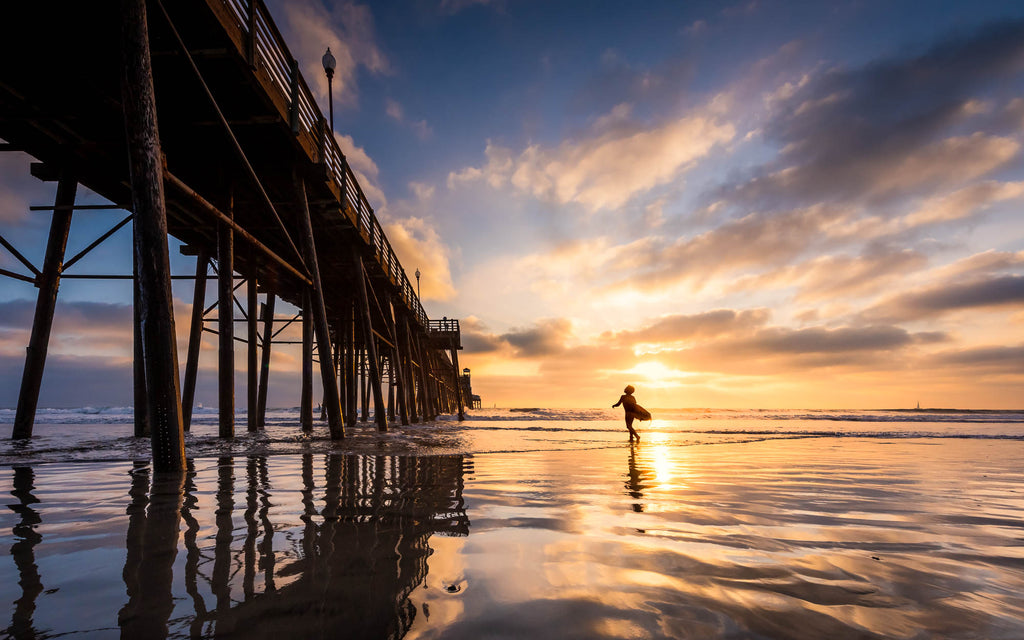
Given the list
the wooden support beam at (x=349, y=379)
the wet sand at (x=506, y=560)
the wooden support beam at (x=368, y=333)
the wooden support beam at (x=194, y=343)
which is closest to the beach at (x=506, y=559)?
the wet sand at (x=506, y=560)

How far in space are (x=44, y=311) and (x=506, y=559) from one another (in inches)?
386

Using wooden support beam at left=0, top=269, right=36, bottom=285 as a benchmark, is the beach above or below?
below

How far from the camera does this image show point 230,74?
20.9 feet

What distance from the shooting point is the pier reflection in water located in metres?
1.14

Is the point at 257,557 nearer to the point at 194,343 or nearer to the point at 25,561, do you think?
the point at 25,561

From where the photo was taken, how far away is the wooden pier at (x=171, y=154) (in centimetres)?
449

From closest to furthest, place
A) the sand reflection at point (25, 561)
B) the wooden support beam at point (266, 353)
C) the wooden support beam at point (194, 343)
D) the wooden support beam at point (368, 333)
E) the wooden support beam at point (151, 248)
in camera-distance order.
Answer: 1. the sand reflection at point (25, 561)
2. the wooden support beam at point (151, 248)
3. the wooden support beam at point (194, 343)
4. the wooden support beam at point (368, 333)
5. the wooden support beam at point (266, 353)

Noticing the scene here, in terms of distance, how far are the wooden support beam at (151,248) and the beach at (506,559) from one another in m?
0.66

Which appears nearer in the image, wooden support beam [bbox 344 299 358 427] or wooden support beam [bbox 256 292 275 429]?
wooden support beam [bbox 256 292 275 429]

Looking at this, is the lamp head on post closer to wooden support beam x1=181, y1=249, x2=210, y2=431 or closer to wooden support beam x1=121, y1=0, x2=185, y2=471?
wooden support beam x1=181, y1=249, x2=210, y2=431

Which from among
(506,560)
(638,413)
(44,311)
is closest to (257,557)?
(506,560)

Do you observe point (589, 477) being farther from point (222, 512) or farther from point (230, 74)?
point (230, 74)

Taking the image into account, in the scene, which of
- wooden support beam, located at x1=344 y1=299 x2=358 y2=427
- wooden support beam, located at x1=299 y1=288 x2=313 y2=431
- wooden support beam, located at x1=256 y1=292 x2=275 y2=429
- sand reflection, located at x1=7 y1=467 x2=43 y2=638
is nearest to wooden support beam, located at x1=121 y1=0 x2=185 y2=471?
sand reflection, located at x1=7 y1=467 x2=43 y2=638

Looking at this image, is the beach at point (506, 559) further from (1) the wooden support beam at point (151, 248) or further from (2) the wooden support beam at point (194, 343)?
(2) the wooden support beam at point (194, 343)
